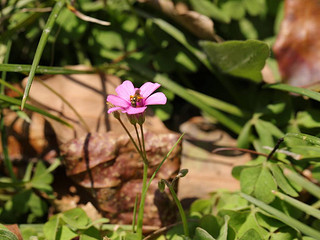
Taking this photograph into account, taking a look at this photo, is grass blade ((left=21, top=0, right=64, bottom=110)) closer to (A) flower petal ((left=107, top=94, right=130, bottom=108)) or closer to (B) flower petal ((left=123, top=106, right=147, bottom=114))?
(A) flower petal ((left=107, top=94, right=130, bottom=108))

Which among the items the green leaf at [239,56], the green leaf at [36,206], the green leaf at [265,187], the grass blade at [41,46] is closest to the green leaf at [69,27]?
the grass blade at [41,46]

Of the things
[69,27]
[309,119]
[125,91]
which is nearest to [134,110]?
[125,91]

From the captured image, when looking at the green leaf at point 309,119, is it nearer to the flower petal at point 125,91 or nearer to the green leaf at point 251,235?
the green leaf at point 251,235

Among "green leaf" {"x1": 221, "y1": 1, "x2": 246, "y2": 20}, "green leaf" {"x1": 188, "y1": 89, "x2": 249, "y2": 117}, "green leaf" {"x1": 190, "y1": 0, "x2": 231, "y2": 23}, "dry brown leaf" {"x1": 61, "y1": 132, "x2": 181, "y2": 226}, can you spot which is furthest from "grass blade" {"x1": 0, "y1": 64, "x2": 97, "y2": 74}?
"green leaf" {"x1": 221, "y1": 1, "x2": 246, "y2": 20}

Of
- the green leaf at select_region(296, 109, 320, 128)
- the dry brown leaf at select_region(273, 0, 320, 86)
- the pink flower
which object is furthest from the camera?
the dry brown leaf at select_region(273, 0, 320, 86)

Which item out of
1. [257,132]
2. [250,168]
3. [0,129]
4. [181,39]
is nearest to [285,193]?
[250,168]
